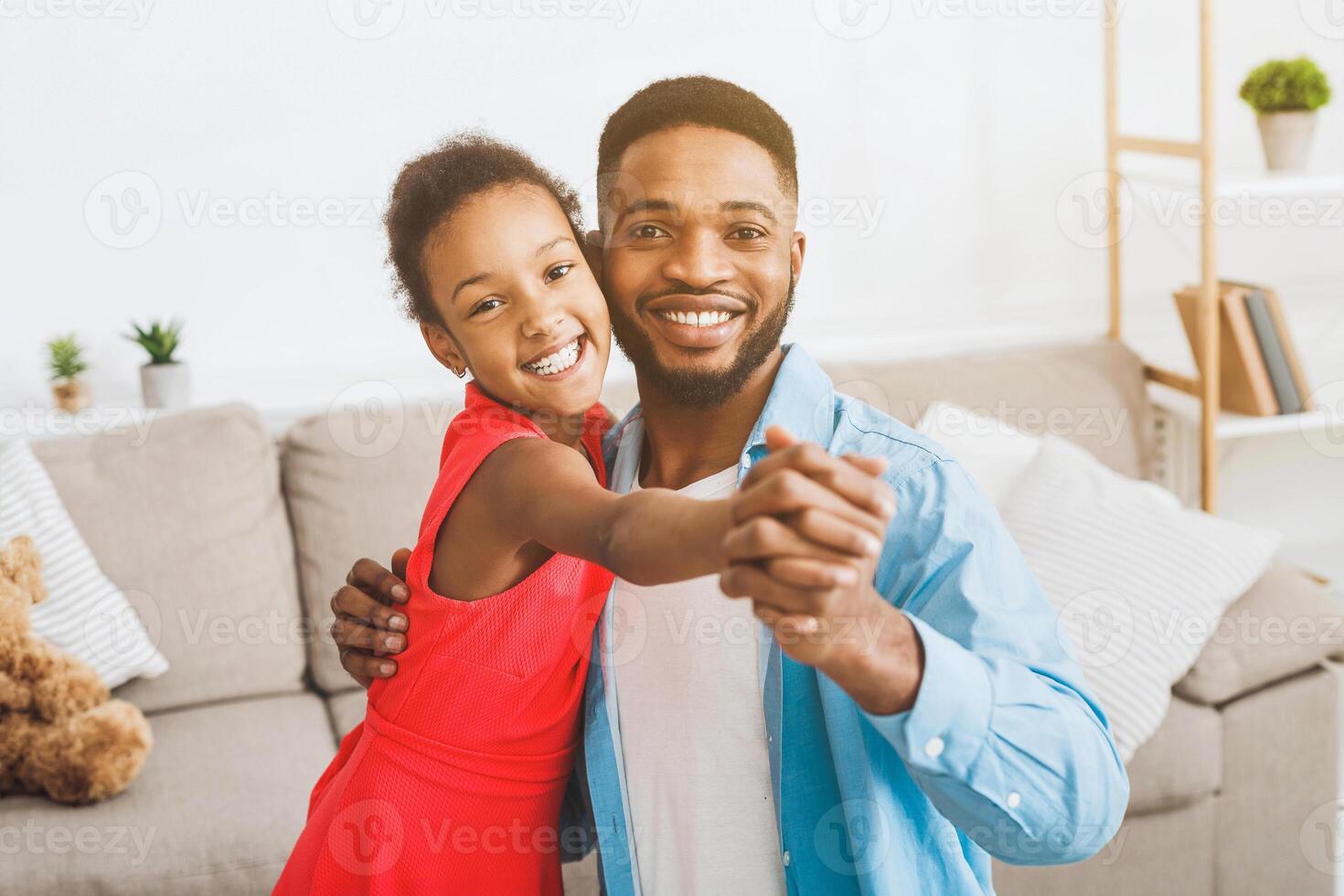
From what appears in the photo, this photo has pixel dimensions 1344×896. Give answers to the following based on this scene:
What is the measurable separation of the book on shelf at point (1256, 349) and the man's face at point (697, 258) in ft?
5.77

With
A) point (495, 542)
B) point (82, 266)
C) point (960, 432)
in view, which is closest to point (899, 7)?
point (960, 432)

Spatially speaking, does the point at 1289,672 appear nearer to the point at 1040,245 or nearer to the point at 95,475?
the point at 1040,245

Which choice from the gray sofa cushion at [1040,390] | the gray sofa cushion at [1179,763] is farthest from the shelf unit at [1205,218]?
the gray sofa cushion at [1179,763]

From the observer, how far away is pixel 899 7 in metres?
2.85

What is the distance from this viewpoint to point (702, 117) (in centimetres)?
120

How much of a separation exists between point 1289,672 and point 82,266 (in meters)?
2.38

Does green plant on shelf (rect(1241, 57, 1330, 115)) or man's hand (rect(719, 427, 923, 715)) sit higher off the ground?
green plant on shelf (rect(1241, 57, 1330, 115))

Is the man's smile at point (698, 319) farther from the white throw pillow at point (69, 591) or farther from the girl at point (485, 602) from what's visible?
the white throw pillow at point (69, 591)

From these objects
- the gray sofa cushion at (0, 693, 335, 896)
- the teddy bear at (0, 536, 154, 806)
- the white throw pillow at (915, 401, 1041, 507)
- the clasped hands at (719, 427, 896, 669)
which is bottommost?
the gray sofa cushion at (0, 693, 335, 896)

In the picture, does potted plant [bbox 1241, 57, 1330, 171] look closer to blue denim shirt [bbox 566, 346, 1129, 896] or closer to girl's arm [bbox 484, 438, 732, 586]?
blue denim shirt [bbox 566, 346, 1129, 896]

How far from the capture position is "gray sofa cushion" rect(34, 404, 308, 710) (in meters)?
2.25

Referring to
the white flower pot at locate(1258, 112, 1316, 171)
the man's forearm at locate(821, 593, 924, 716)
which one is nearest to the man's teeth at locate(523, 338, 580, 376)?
the man's forearm at locate(821, 593, 924, 716)

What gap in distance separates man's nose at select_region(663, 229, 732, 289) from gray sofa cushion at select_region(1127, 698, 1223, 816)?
126cm

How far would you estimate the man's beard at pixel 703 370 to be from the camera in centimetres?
123
